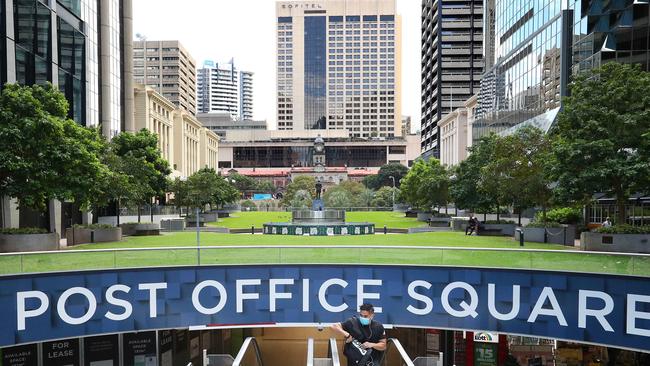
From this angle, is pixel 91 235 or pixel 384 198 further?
pixel 384 198

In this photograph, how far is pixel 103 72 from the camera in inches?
2095

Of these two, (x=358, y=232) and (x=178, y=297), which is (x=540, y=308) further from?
(x=358, y=232)

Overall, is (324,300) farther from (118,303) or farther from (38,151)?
(38,151)

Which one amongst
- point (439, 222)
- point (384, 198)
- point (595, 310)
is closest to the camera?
point (595, 310)

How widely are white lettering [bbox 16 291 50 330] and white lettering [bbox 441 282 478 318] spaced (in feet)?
32.8

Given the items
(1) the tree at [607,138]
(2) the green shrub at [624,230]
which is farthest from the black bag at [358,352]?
(2) the green shrub at [624,230]

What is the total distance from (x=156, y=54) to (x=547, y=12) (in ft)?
447

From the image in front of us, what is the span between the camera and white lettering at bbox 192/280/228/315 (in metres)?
14.0

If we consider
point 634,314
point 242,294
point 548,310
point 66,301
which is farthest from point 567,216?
point 66,301

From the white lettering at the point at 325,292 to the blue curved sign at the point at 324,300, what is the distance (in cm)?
3

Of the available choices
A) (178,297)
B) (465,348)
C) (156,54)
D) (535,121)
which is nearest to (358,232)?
(535,121)

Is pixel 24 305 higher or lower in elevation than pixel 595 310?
higher

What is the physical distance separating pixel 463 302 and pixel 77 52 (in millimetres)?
38626

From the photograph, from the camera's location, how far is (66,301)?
1310 centimetres
